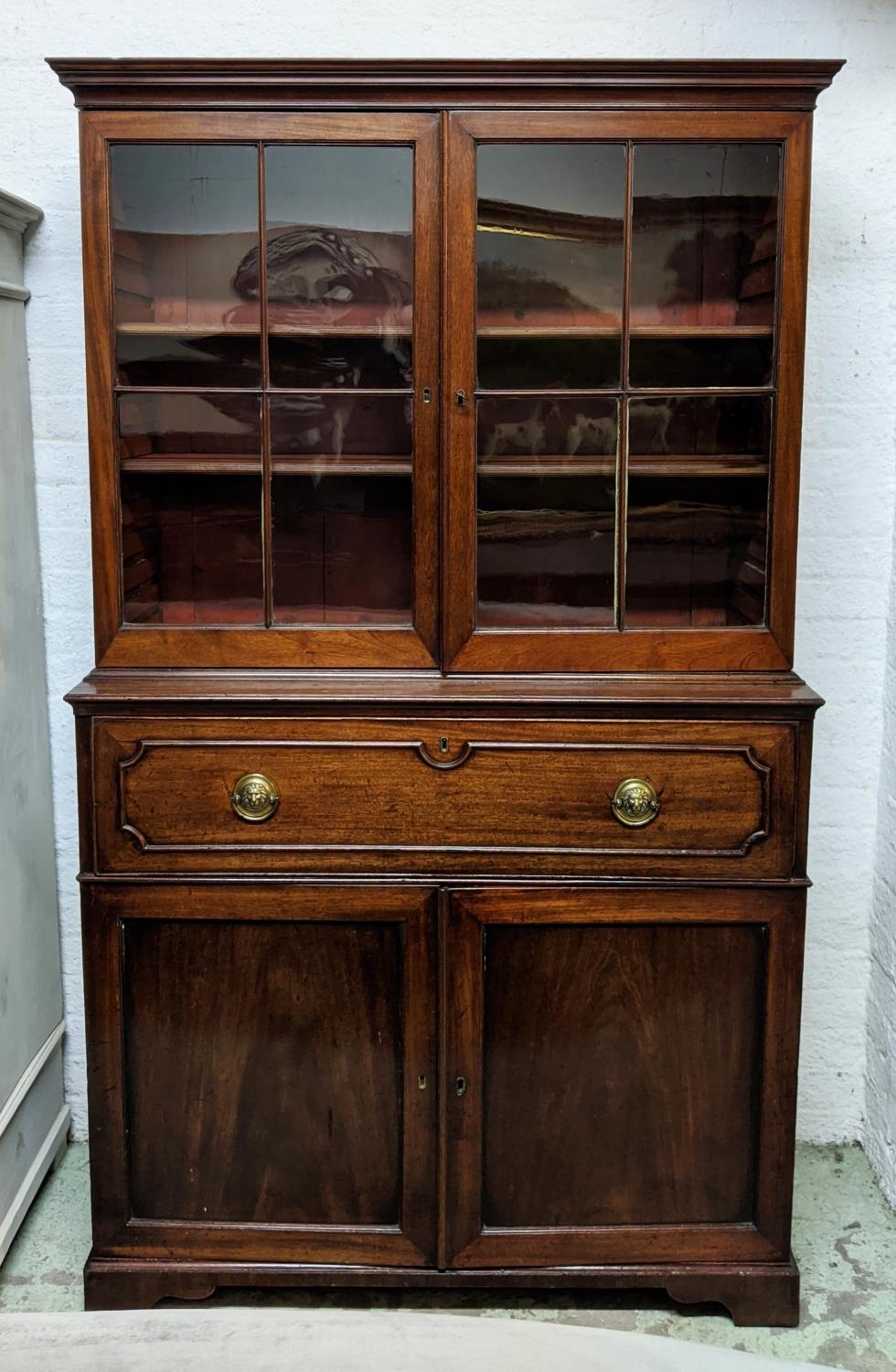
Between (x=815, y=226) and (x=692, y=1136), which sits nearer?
(x=692, y=1136)

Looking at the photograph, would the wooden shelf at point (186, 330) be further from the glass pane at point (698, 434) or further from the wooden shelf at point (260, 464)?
the glass pane at point (698, 434)

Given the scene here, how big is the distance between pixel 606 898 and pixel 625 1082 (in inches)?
11.0

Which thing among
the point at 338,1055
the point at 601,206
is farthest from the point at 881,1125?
the point at 601,206

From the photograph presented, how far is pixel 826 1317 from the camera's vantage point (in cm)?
203

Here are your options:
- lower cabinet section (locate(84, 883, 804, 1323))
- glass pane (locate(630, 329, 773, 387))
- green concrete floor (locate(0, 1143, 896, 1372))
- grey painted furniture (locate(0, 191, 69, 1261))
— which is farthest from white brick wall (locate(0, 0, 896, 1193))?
lower cabinet section (locate(84, 883, 804, 1323))

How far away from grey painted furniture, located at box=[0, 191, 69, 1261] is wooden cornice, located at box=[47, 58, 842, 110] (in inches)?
13.9

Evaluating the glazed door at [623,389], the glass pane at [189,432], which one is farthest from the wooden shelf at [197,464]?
the glazed door at [623,389]

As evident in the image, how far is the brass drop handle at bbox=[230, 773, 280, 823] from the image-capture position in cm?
192

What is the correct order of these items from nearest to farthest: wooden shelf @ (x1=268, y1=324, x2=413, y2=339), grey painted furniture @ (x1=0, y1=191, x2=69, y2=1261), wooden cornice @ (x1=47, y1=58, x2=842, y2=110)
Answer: wooden cornice @ (x1=47, y1=58, x2=842, y2=110)
wooden shelf @ (x1=268, y1=324, x2=413, y2=339)
grey painted furniture @ (x1=0, y1=191, x2=69, y2=1261)

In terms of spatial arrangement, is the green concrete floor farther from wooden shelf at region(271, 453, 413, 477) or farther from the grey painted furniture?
wooden shelf at region(271, 453, 413, 477)

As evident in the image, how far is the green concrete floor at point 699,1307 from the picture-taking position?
1.98 meters

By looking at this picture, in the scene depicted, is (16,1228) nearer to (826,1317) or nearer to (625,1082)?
(625,1082)

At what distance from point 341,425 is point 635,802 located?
0.68 metres

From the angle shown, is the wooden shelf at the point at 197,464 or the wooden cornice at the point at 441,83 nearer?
the wooden cornice at the point at 441,83
